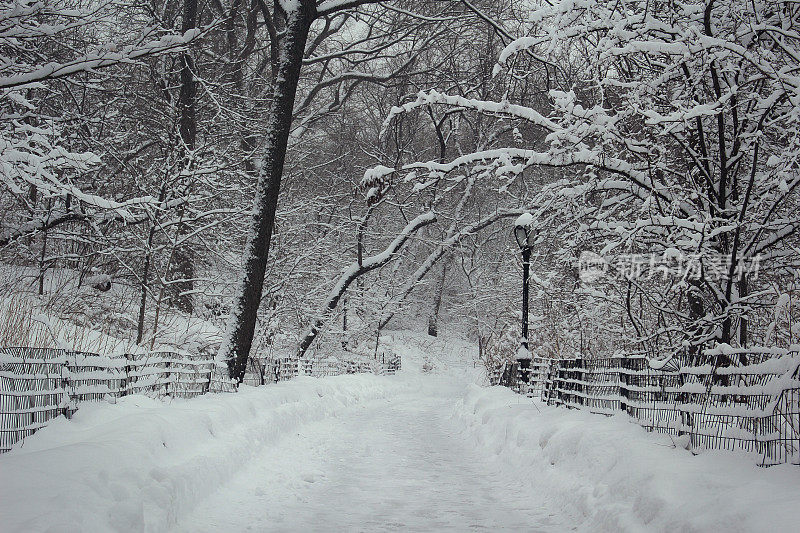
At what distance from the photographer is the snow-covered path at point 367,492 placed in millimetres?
6477

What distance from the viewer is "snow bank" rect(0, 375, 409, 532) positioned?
14.9 feet

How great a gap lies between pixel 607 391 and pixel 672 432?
243 centimetres

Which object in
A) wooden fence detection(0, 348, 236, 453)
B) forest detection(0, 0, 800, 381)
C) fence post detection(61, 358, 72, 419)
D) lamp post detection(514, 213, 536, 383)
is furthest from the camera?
lamp post detection(514, 213, 536, 383)

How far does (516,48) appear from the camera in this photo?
7.58 metres

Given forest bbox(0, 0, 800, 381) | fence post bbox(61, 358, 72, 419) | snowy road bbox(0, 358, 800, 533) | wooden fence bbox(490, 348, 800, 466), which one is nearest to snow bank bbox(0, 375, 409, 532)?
snowy road bbox(0, 358, 800, 533)

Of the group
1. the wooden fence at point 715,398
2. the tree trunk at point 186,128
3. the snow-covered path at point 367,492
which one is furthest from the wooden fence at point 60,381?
the tree trunk at point 186,128

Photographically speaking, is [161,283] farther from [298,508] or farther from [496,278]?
[496,278]

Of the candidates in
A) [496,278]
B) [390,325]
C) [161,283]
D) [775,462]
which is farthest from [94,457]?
[390,325]

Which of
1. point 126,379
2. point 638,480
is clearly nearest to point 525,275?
point 126,379

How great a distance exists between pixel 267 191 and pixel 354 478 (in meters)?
7.28

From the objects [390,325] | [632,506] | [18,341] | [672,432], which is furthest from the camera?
[390,325]

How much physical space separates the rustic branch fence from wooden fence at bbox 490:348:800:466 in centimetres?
602

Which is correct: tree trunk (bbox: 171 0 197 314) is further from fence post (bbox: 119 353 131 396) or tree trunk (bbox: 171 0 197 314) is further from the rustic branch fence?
fence post (bbox: 119 353 131 396)

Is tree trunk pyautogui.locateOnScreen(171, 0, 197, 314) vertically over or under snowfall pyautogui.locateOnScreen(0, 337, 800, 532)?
over
